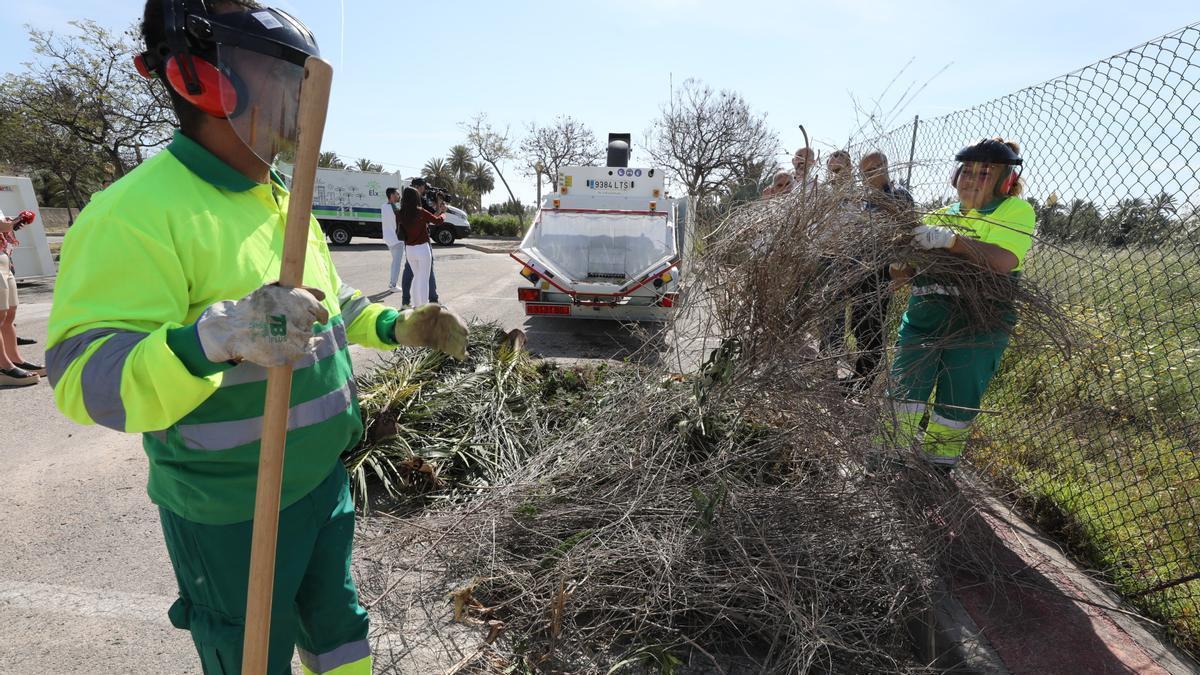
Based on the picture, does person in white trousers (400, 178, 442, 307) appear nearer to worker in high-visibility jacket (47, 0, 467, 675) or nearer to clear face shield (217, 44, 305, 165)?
worker in high-visibility jacket (47, 0, 467, 675)

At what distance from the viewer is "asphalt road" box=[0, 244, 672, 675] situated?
7.59ft

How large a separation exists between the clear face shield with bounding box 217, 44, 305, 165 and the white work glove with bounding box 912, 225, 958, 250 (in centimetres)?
248

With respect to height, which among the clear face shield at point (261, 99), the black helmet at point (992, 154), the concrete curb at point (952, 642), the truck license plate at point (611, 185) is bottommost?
the concrete curb at point (952, 642)

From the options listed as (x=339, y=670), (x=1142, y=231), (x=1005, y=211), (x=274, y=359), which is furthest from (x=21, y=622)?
(x=1142, y=231)

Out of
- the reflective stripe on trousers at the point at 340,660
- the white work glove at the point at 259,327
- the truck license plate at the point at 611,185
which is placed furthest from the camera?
the truck license plate at the point at 611,185

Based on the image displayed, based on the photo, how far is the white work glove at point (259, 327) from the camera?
1.19 m

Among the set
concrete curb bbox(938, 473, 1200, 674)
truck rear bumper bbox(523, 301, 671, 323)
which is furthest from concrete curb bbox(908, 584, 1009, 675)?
truck rear bumper bbox(523, 301, 671, 323)

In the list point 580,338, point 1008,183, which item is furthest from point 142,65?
point 580,338

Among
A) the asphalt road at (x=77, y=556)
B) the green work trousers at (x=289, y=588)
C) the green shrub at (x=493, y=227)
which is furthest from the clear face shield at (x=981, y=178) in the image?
the green shrub at (x=493, y=227)

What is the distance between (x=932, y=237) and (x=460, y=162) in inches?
1995

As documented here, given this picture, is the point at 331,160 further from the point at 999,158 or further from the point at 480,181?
the point at 999,158

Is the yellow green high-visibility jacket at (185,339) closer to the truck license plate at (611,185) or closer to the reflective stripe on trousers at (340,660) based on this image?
the reflective stripe on trousers at (340,660)

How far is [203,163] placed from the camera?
145 cm

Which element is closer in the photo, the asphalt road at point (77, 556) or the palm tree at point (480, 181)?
the asphalt road at point (77, 556)
